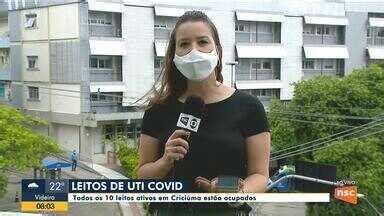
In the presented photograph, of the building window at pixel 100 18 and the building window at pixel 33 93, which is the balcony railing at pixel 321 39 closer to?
the building window at pixel 100 18

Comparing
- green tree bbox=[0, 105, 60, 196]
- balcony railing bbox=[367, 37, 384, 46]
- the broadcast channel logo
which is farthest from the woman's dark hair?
balcony railing bbox=[367, 37, 384, 46]

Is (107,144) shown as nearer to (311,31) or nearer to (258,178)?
(311,31)

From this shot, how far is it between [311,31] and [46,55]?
11.4 m

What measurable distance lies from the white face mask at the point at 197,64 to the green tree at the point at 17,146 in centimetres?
956

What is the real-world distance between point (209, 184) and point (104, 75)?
56.9ft

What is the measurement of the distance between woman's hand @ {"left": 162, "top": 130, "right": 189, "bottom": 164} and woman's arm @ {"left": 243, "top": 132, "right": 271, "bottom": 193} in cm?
25

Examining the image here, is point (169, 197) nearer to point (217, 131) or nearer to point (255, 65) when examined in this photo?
point (217, 131)

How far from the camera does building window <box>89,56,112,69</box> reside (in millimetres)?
18516

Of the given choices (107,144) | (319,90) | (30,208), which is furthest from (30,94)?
(30,208)

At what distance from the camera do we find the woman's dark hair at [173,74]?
191 cm

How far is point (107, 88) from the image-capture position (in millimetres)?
18719

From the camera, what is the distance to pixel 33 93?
2070 cm

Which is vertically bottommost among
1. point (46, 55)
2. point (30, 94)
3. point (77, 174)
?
point (77, 174)

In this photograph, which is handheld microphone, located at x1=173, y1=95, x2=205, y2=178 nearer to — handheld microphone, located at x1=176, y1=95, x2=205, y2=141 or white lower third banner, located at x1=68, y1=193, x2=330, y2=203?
handheld microphone, located at x1=176, y1=95, x2=205, y2=141
